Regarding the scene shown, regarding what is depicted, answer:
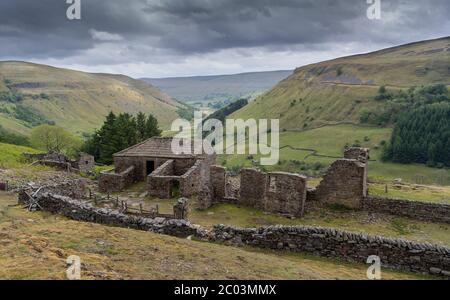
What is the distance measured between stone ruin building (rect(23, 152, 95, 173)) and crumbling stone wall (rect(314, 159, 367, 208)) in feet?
89.7

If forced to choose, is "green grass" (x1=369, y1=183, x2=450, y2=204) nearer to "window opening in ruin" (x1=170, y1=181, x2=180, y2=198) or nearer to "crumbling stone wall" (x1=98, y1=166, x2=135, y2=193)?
"window opening in ruin" (x1=170, y1=181, x2=180, y2=198)

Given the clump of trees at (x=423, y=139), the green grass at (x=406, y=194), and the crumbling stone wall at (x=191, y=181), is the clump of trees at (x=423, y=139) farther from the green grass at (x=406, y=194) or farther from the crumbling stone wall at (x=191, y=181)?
the crumbling stone wall at (x=191, y=181)

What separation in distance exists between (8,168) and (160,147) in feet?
42.7

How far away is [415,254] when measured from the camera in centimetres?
1520

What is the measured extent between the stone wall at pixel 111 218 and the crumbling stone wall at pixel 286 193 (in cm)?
1111

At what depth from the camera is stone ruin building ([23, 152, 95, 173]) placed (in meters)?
41.4

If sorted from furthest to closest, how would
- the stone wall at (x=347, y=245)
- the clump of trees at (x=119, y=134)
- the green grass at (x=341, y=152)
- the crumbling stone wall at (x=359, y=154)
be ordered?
the green grass at (x=341, y=152) < the clump of trees at (x=119, y=134) < the crumbling stone wall at (x=359, y=154) < the stone wall at (x=347, y=245)

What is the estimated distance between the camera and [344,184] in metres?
27.4

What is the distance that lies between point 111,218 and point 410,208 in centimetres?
1977

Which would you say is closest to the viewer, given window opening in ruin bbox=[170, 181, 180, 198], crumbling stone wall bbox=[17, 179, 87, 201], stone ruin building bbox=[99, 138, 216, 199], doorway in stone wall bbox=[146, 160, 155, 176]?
crumbling stone wall bbox=[17, 179, 87, 201]

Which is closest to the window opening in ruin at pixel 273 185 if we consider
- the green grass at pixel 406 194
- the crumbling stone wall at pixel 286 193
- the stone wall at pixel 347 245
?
the crumbling stone wall at pixel 286 193

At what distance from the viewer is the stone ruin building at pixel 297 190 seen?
89.2ft

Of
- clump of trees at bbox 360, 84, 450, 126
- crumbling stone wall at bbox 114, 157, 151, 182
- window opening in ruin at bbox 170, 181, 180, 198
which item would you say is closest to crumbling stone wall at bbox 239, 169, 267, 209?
window opening in ruin at bbox 170, 181, 180, 198
